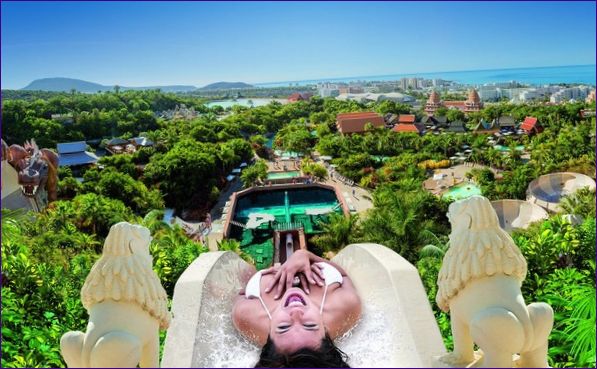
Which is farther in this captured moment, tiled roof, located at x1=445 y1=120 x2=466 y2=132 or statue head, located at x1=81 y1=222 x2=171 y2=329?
tiled roof, located at x1=445 y1=120 x2=466 y2=132

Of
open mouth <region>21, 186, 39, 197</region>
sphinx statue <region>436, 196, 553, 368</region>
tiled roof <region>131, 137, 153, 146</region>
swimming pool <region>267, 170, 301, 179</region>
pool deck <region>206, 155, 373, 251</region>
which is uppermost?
sphinx statue <region>436, 196, 553, 368</region>

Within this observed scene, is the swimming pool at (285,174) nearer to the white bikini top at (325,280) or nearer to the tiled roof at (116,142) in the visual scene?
the tiled roof at (116,142)

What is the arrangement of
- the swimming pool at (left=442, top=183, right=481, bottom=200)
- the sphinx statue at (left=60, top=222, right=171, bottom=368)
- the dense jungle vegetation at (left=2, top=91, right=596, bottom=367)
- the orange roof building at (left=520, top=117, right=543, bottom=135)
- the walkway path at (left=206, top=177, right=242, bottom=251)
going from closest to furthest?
the sphinx statue at (left=60, top=222, right=171, bottom=368)
the dense jungle vegetation at (left=2, top=91, right=596, bottom=367)
the walkway path at (left=206, top=177, right=242, bottom=251)
the swimming pool at (left=442, top=183, right=481, bottom=200)
the orange roof building at (left=520, top=117, right=543, bottom=135)

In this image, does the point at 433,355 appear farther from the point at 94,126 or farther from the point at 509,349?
the point at 94,126

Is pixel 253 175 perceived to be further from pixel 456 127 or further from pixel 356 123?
pixel 456 127

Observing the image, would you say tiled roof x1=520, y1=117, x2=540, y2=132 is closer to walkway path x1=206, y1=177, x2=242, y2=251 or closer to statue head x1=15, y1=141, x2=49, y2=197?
walkway path x1=206, y1=177, x2=242, y2=251

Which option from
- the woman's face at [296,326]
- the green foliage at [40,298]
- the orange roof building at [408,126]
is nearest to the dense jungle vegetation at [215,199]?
→ the green foliage at [40,298]

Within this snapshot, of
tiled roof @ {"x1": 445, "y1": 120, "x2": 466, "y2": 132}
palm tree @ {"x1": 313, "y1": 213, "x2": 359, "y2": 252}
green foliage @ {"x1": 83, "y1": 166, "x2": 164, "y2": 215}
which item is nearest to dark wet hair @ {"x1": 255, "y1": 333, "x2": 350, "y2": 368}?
palm tree @ {"x1": 313, "y1": 213, "x2": 359, "y2": 252}
